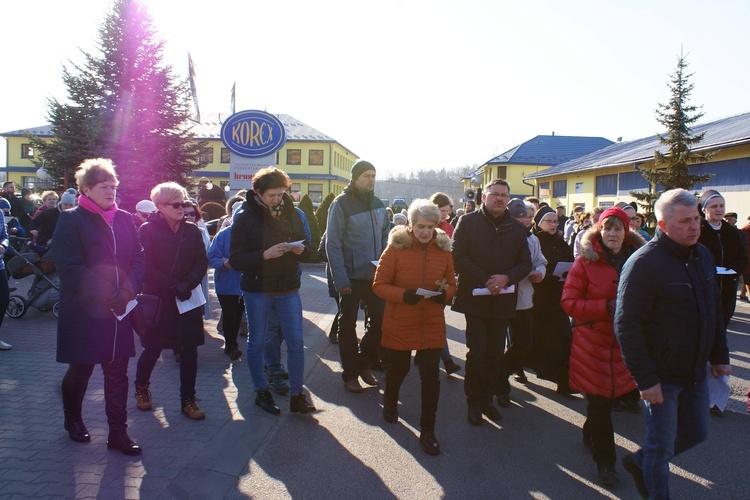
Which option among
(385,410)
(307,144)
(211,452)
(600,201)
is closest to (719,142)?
(600,201)

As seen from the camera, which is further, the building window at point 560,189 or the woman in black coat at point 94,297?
the building window at point 560,189

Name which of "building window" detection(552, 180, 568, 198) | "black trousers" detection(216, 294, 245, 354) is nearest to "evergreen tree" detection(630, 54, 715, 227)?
"black trousers" detection(216, 294, 245, 354)

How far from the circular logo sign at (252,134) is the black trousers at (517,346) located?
4.91 m

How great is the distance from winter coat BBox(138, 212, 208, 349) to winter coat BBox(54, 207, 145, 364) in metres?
0.64

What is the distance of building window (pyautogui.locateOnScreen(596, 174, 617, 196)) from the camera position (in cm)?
3152

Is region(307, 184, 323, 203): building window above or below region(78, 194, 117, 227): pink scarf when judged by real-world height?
above

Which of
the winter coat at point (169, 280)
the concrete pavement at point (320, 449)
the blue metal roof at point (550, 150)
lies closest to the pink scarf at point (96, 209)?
the winter coat at point (169, 280)

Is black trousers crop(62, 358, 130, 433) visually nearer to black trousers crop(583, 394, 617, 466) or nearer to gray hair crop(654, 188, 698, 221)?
black trousers crop(583, 394, 617, 466)

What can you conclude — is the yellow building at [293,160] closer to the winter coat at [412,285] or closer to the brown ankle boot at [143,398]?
the brown ankle boot at [143,398]

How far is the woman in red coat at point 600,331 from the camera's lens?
3961mm

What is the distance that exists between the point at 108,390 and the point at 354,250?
2668mm

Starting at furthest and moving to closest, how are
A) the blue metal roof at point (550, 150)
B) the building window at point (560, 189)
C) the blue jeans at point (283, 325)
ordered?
the blue metal roof at point (550, 150) → the building window at point (560, 189) → the blue jeans at point (283, 325)

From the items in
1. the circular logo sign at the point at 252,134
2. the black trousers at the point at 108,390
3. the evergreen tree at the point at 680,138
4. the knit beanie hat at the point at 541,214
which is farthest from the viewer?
the evergreen tree at the point at 680,138

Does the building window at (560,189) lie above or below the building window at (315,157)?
below
